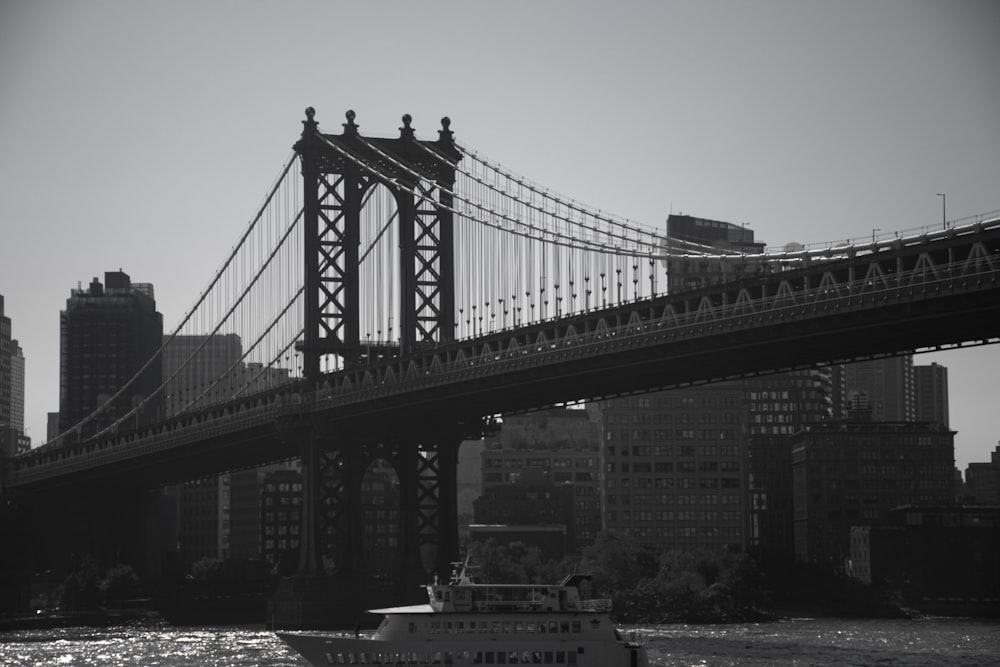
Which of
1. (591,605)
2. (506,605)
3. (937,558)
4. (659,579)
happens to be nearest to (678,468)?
(937,558)

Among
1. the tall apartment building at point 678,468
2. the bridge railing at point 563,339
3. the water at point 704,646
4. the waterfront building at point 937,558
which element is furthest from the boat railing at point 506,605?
the tall apartment building at point 678,468

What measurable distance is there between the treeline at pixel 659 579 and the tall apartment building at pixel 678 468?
18.5 m

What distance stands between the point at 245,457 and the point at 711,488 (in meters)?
46.6

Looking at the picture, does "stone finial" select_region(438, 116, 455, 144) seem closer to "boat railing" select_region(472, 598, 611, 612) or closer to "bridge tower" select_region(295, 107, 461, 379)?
"bridge tower" select_region(295, 107, 461, 379)

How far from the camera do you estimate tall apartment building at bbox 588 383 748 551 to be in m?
188

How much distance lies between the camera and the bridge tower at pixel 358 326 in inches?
5379

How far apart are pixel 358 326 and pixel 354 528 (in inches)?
548

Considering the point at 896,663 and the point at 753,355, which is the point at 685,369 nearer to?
the point at 753,355

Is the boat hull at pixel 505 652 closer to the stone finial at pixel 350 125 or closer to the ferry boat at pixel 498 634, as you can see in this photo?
the ferry boat at pixel 498 634

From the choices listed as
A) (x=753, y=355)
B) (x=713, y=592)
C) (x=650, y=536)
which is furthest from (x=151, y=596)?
(x=753, y=355)

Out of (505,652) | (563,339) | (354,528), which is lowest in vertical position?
(505,652)

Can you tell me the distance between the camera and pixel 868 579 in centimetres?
17900

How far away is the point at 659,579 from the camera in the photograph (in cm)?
15188

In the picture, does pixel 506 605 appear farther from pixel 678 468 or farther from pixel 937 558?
pixel 678 468
